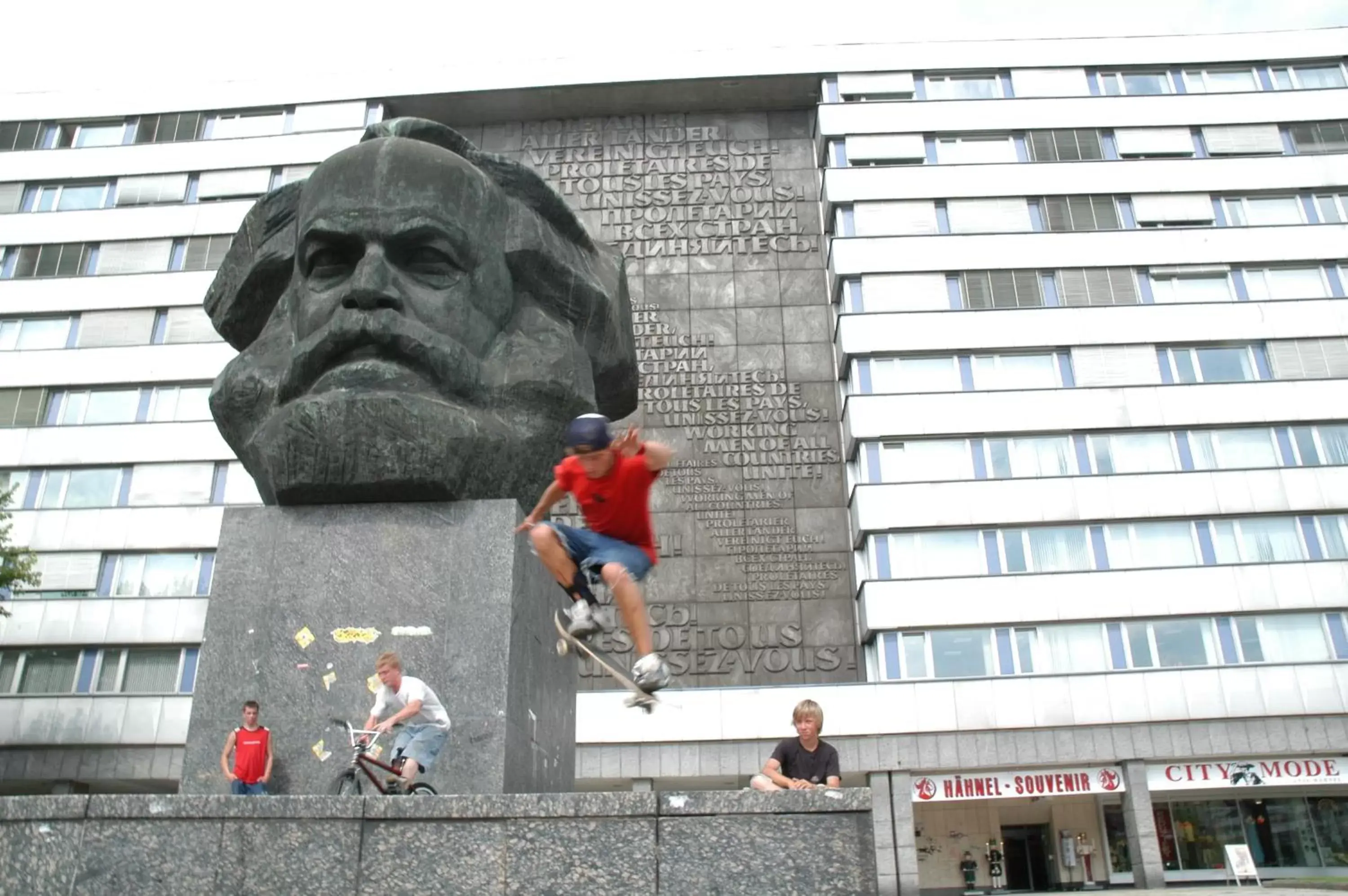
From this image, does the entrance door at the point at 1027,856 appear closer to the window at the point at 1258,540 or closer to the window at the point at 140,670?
the window at the point at 1258,540

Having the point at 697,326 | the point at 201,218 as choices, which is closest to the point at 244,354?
the point at 697,326

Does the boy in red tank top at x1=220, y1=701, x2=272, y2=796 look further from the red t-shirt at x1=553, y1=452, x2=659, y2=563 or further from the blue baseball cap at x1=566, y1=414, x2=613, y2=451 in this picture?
the blue baseball cap at x1=566, y1=414, x2=613, y2=451

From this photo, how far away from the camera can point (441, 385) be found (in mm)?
7152

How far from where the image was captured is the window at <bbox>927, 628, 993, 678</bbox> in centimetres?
2575

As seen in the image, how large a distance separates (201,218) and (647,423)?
57.1 ft

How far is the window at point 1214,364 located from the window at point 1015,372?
3471mm

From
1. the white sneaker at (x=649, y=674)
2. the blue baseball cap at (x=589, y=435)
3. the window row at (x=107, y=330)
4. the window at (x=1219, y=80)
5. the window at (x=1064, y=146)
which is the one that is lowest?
the white sneaker at (x=649, y=674)

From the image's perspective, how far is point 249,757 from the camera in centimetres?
596

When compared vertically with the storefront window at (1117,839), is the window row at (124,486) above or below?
above

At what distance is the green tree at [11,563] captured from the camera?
25.3 meters

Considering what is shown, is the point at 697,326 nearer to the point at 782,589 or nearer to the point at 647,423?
the point at 647,423

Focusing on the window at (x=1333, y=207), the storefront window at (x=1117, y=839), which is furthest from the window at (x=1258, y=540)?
the window at (x=1333, y=207)

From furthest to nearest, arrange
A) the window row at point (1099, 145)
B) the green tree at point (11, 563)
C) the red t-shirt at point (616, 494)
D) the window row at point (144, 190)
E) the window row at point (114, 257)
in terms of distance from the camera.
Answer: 1. the window row at point (144, 190)
2. the window row at point (114, 257)
3. the window row at point (1099, 145)
4. the green tree at point (11, 563)
5. the red t-shirt at point (616, 494)

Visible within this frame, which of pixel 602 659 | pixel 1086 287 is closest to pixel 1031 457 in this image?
pixel 1086 287
